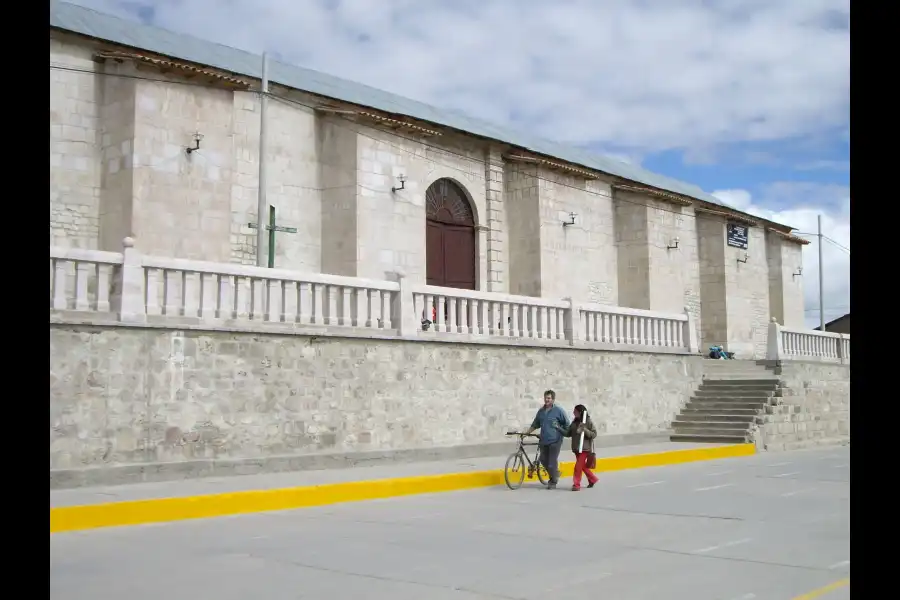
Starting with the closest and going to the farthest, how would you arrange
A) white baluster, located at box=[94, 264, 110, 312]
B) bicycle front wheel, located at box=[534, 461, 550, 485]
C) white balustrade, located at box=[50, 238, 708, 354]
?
1. white baluster, located at box=[94, 264, 110, 312]
2. white balustrade, located at box=[50, 238, 708, 354]
3. bicycle front wheel, located at box=[534, 461, 550, 485]

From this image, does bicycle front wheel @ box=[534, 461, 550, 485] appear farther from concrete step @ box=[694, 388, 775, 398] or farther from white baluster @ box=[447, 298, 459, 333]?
concrete step @ box=[694, 388, 775, 398]

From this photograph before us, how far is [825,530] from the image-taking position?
28.6 feet

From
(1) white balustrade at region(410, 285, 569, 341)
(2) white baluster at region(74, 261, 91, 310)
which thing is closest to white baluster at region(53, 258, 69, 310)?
(2) white baluster at region(74, 261, 91, 310)

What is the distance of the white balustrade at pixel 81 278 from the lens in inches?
438

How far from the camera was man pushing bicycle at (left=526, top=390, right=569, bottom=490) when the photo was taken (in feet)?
42.2

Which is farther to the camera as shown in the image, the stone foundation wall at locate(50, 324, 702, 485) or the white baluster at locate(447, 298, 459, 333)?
the white baluster at locate(447, 298, 459, 333)

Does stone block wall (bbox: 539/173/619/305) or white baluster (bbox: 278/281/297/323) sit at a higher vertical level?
stone block wall (bbox: 539/173/619/305)

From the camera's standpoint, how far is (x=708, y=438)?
794 inches

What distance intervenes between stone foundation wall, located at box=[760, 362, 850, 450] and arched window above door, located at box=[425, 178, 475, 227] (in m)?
9.17

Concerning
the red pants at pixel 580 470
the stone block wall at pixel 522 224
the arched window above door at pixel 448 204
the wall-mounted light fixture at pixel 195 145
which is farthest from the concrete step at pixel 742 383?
the wall-mounted light fixture at pixel 195 145

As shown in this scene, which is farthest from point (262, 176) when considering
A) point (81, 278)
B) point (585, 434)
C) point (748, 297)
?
point (748, 297)

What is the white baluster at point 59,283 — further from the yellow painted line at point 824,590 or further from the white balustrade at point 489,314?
the yellow painted line at point 824,590

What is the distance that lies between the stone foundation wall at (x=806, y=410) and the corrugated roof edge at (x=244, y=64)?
9532 millimetres

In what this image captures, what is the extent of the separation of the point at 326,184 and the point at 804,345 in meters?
14.0
